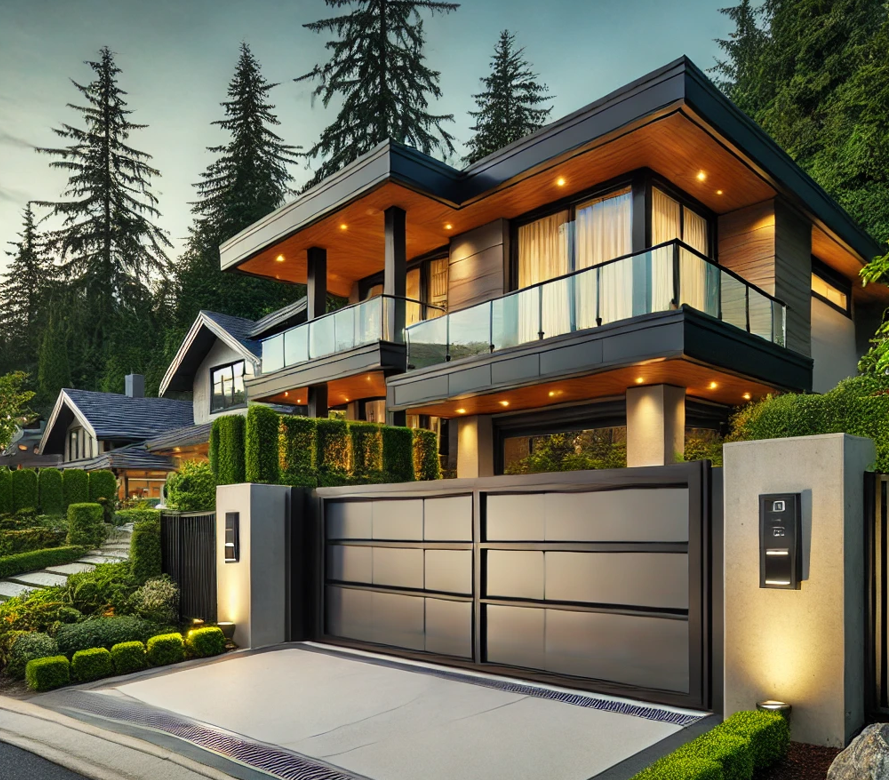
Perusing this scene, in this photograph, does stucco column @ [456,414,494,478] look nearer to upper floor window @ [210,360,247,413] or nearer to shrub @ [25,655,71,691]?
shrub @ [25,655,71,691]

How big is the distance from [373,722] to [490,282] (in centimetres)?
1057

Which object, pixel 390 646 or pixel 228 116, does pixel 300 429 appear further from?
pixel 228 116

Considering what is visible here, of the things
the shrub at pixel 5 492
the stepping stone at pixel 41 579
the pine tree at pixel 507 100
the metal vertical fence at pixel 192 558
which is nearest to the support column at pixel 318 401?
the metal vertical fence at pixel 192 558

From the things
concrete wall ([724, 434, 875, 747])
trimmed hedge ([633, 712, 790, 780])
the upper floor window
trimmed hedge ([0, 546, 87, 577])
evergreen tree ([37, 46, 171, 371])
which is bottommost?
trimmed hedge ([0, 546, 87, 577])

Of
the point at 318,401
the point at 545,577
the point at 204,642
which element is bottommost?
the point at 204,642

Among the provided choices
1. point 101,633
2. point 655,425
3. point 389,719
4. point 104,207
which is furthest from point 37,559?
point 104,207

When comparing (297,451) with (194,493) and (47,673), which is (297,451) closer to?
(194,493)

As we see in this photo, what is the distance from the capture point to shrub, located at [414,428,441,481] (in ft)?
47.5

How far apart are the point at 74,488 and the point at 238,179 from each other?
27185 mm

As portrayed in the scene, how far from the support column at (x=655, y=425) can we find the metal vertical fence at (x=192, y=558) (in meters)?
7.07

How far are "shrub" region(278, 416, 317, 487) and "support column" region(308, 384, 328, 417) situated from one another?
484cm

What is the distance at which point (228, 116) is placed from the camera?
45.2 m

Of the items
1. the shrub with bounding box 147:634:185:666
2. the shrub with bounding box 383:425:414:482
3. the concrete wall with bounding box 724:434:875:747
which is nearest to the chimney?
the shrub with bounding box 383:425:414:482

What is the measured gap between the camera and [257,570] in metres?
10.3
